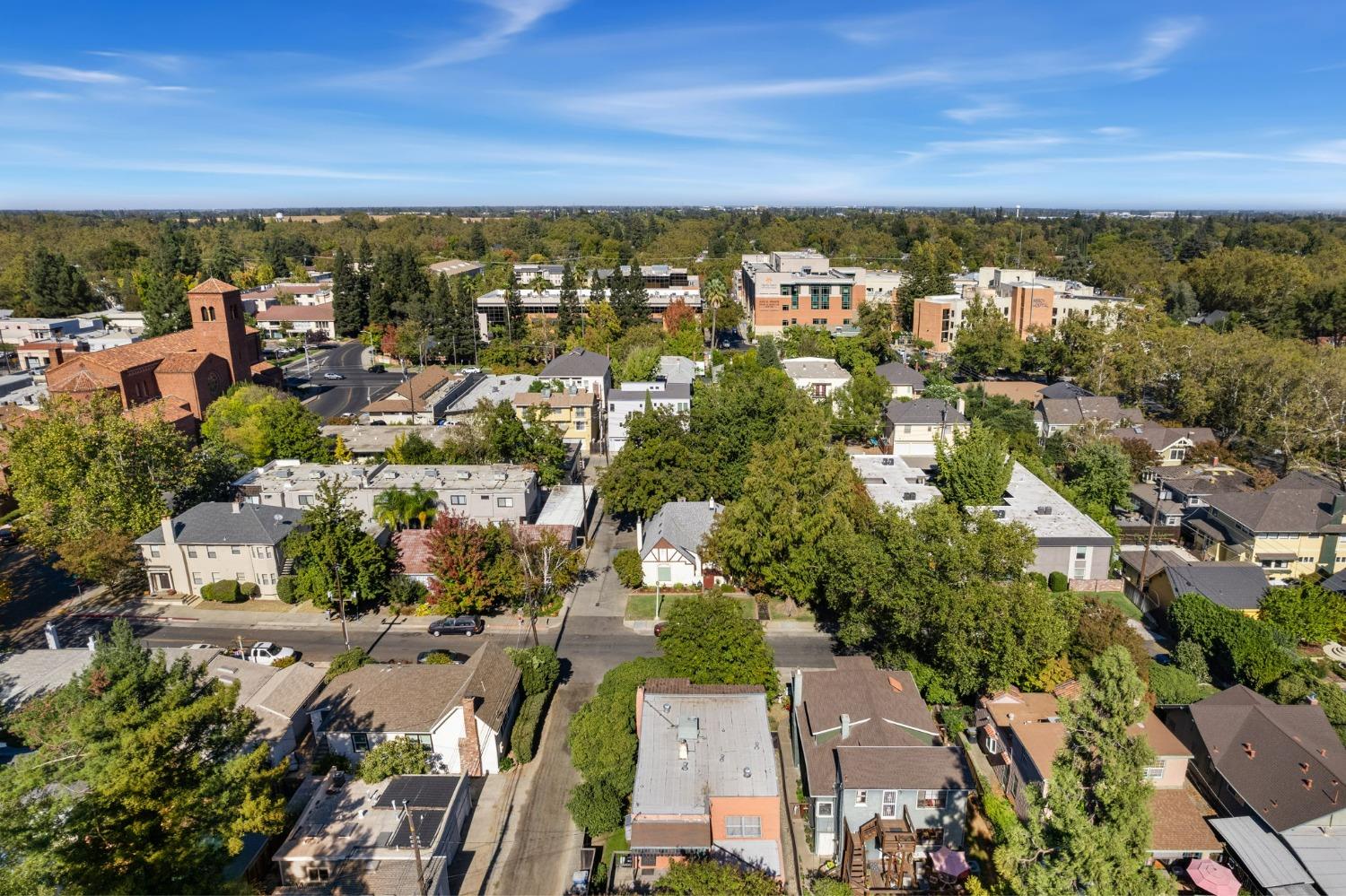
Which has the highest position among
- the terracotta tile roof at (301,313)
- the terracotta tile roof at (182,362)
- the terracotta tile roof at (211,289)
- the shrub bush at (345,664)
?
the terracotta tile roof at (211,289)

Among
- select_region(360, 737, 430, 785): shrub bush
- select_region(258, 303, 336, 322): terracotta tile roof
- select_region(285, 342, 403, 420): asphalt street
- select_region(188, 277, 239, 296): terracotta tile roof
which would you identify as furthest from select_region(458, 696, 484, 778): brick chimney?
select_region(258, 303, 336, 322): terracotta tile roof

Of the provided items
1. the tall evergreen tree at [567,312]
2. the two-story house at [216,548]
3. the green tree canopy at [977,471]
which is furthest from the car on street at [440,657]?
the tall evergreen tree at [567,312]

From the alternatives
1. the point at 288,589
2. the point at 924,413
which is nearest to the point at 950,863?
the point at 288,589

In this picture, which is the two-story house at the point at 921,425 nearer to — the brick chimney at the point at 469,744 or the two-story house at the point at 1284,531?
the two-story house at the point at 1284,531

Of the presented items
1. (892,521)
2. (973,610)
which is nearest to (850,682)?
(973,610)

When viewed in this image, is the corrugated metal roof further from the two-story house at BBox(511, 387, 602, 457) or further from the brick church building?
the brick church building

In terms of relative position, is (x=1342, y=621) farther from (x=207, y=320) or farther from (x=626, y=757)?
(x=207, y=320)
